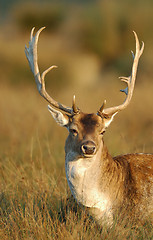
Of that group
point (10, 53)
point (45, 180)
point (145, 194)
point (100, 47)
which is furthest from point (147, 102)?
point (100, 47)

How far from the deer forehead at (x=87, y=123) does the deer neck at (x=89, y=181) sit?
0.86 ft

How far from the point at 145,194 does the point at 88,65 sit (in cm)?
2493

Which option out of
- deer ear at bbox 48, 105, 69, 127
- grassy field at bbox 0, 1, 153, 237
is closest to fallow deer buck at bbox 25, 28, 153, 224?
deer ear at bbox 48, 105, 69, 127

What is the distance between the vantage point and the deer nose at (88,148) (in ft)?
13.3

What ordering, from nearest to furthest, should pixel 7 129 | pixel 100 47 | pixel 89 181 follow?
pixel 89 181, pixel 7 129, pixel 100 47

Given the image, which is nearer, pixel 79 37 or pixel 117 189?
pixel 117 189

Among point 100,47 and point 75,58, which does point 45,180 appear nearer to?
point 75,58

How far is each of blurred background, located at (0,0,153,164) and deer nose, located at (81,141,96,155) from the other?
78.9 inches

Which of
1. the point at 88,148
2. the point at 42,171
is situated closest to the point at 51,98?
the point at 88,148

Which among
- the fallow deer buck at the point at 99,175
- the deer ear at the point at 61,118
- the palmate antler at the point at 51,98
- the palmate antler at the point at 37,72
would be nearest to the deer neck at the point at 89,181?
the fallow deer buck at the point at 99,175

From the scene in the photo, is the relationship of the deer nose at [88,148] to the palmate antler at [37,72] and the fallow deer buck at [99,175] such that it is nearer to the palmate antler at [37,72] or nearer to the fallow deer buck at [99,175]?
the fallow deer buck at [99,175]

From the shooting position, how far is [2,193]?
5.35m

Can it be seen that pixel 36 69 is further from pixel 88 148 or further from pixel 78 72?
pixel 78 72

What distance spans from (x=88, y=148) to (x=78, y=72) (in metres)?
23.3
